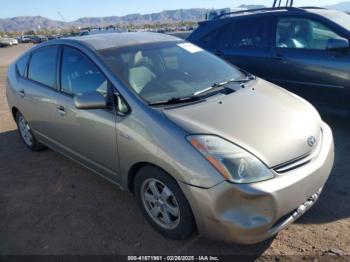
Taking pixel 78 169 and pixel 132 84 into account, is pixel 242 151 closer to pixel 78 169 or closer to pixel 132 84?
pixel 132 84

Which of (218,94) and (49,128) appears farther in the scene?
(49,128)

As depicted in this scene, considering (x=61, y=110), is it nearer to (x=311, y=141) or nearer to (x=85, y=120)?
(x=85, y=120)

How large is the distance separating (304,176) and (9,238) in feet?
8.55

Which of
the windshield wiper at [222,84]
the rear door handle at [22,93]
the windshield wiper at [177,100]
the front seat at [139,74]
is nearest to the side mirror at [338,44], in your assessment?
the windshield wiper at [222,84]

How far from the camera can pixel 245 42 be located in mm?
5625

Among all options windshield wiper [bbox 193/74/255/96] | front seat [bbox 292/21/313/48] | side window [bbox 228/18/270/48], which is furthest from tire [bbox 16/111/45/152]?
front seat [bbox 292/21/313/48]

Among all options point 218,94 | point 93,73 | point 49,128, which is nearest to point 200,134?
point 218,94

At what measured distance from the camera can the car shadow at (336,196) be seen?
3.14 m

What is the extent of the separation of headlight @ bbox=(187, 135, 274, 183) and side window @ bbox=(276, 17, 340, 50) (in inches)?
116

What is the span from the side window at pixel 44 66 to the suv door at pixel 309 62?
3083 millimetres

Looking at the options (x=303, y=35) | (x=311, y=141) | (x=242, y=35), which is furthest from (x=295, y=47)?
(x=311, y=141)

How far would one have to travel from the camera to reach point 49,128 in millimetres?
4227

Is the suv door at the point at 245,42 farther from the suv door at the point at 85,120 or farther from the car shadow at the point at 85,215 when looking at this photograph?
the suv door at the point at 85,120

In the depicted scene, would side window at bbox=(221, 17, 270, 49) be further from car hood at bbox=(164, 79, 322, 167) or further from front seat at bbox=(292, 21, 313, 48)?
car hood at bbox=(164, 79, 322, 167)
